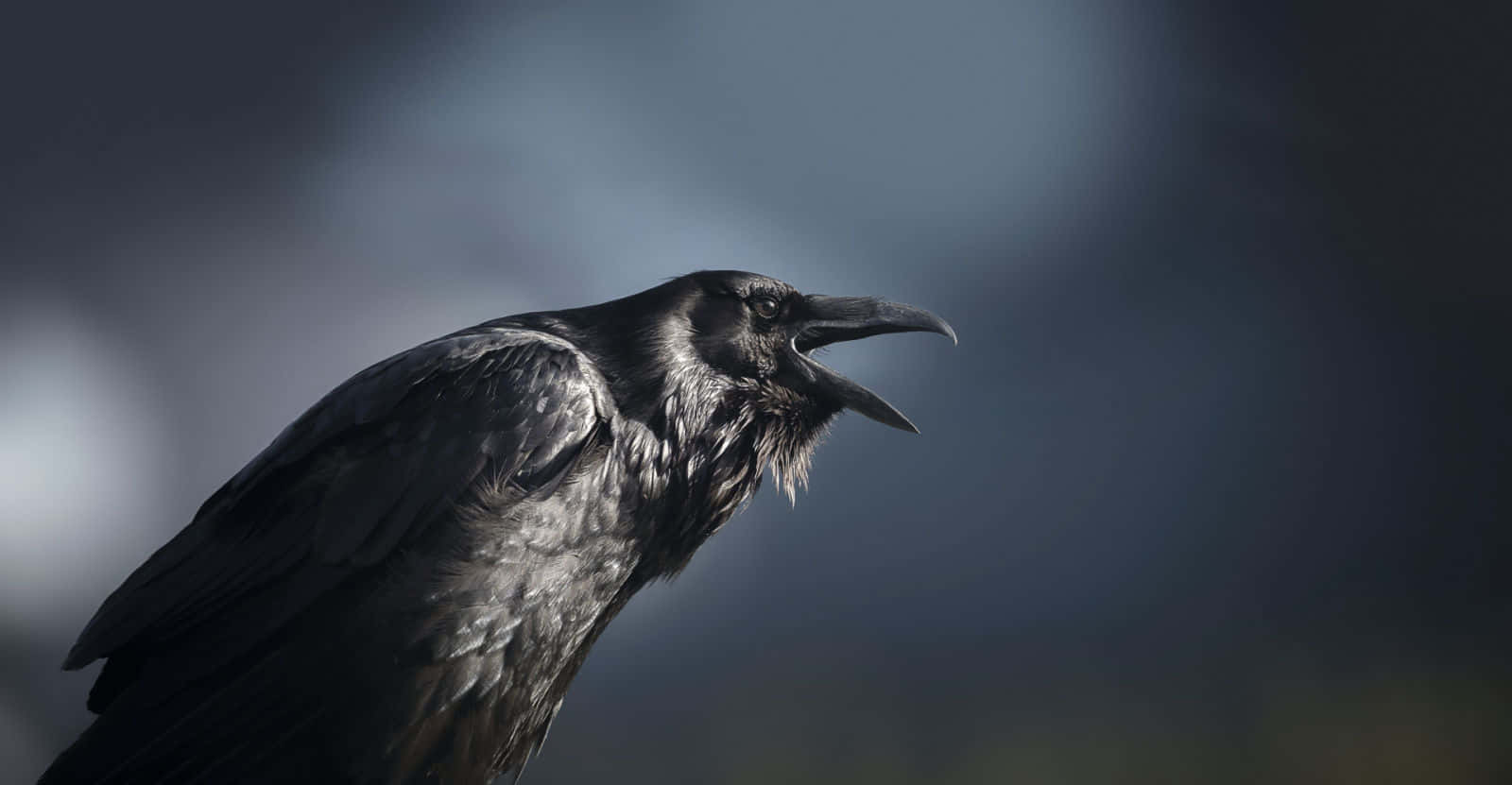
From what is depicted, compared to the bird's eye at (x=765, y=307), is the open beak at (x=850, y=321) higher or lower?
lower

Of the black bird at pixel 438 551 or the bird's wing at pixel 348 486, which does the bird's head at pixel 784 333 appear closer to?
the black bird at pixel 438 551

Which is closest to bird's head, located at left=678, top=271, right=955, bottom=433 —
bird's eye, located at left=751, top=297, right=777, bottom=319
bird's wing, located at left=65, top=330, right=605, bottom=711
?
bird's eye, located at left=751, top=297, right=777, bottom=319

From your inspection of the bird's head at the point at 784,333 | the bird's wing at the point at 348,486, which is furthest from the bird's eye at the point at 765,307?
the bird's wing at the point at 348,486

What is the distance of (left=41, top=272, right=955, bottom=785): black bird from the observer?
5.62ft

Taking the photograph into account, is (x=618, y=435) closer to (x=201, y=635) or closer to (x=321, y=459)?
(x=321, y=459)

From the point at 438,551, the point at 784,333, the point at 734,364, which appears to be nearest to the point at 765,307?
the point at 784,333

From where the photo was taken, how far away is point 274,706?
1711 millimetres

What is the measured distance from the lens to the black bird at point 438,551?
67.4 inches

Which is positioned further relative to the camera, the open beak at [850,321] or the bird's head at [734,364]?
the open beak at [850,321]

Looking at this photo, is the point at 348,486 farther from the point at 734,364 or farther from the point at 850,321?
the point at 850,321

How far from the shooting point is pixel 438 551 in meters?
1.81

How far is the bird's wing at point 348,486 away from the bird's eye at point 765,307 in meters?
0.47

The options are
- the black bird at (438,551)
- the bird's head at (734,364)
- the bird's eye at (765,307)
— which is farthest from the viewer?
the bird's eye at (765,307)

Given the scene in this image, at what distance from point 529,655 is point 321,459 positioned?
629 mm
